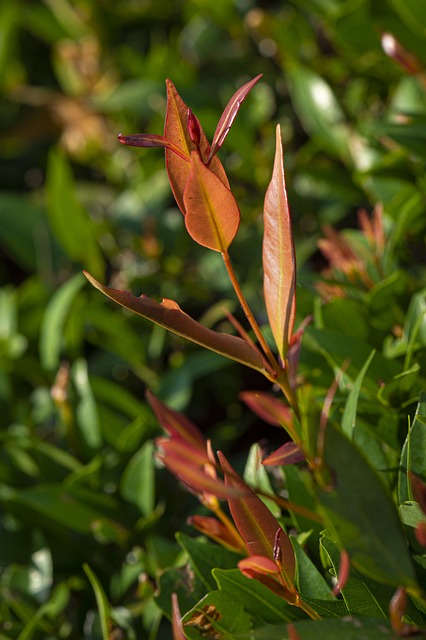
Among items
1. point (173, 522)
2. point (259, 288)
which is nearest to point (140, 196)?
point (259, 288)

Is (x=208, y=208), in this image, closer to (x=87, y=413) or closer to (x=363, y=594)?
(x=363, y=594)

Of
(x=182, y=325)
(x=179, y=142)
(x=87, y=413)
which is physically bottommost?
(x=87, y=413)

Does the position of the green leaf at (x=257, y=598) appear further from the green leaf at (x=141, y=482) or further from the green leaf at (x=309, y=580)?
the green leaf at (x=141, y=482)

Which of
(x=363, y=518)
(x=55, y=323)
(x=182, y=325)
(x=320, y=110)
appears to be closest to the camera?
(x=363, y=518)

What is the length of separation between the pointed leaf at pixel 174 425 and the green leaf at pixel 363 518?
0.89 ft

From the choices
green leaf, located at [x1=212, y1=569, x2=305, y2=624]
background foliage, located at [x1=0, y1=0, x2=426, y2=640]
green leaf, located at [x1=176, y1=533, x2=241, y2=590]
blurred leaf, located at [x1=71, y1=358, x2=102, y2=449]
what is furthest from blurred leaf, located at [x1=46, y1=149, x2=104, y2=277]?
green leaf, located at [x1=212, y1=569, x2=305, y2=624]

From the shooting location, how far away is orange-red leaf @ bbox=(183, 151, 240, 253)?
26.7 inches

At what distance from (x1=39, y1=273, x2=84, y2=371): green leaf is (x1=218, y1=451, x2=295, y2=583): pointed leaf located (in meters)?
0.80

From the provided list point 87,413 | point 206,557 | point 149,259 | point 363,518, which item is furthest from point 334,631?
point 149,259

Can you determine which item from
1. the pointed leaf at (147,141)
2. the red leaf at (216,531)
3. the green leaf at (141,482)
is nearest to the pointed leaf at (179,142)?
the pointed leaf at (147,141)

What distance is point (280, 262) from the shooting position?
734mm

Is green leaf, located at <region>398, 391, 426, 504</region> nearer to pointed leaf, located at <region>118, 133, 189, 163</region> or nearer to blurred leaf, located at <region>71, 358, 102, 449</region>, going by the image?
pointed leaf, located at <region>118, 133, 189, 163</region>

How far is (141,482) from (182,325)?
578mm

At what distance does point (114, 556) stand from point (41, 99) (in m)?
1.52
